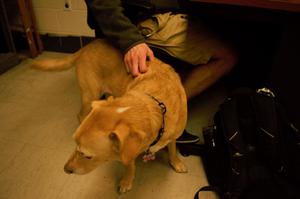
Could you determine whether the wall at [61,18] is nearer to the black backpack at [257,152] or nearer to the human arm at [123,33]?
the human arm at [123,33]

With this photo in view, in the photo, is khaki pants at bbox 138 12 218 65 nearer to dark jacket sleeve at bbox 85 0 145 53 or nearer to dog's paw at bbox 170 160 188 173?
dark jacket sleeve at bbox 85 0 145 53

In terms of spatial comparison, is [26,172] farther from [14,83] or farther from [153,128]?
[14,83]

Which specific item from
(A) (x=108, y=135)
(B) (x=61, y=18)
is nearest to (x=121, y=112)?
(A) (x=108, y=135)

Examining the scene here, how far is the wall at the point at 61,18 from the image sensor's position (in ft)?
7.42

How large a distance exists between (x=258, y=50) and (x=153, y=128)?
4.20 feet

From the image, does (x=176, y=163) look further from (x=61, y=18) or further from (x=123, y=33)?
(x=61, y=18)

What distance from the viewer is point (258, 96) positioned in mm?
1173

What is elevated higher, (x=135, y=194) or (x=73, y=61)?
(x=73, y=61)

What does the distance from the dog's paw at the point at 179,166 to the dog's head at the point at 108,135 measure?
51 centimetres

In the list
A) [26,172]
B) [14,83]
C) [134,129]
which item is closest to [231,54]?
[134,129]

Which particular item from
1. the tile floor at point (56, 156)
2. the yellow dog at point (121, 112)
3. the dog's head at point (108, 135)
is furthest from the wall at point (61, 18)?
the dog's head at point (108, 135)

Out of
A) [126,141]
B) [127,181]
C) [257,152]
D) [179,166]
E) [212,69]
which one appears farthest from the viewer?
[212,69]

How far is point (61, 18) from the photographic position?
7.73 ft

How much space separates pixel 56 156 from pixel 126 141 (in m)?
0.77
